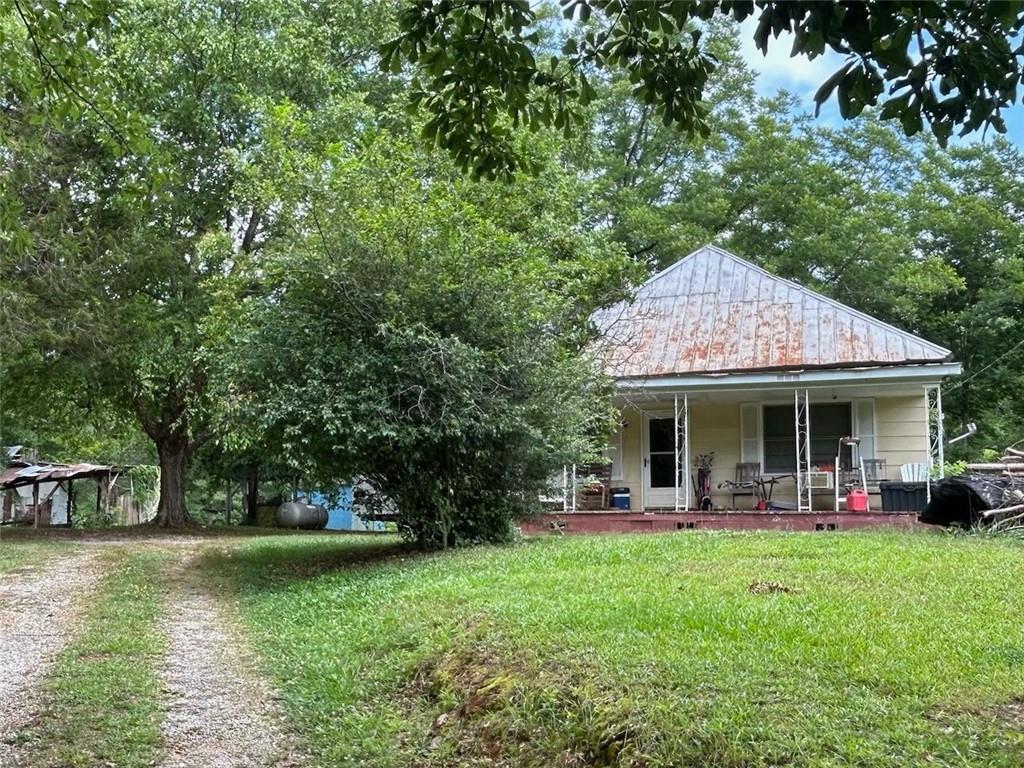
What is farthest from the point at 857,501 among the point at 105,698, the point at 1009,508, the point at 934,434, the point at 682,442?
the point at 105,698

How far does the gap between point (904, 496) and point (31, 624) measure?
39.4 ft

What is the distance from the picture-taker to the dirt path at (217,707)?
449 cm

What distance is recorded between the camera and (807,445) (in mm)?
14625

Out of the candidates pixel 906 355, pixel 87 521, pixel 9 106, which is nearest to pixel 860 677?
pixel 906 355

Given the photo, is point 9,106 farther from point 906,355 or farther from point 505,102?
point 906,355

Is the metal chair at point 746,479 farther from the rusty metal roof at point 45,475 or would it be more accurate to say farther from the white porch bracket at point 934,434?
the rusty metal roof at point 45,475

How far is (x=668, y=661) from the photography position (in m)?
4.67

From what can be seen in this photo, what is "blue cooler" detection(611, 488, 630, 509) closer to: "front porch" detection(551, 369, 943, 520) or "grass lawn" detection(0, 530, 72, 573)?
"front porch" detection(551, 369, 943, 520)

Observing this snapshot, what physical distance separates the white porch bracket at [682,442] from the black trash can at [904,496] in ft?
10.5

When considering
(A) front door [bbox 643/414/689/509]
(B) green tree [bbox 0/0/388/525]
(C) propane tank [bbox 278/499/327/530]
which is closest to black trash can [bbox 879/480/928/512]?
(A) front door [bbox 643/414/689/509]

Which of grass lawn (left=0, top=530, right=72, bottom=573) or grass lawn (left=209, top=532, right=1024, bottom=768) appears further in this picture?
grass lawn (left=0, top=530, right=72, bottom=573)

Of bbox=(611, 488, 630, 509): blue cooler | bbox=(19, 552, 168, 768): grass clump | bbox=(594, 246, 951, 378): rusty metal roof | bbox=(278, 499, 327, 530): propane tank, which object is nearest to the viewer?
bbox=(19, 552, 168, 768): grass clump

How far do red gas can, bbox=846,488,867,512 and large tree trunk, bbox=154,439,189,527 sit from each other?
14388 millimetres

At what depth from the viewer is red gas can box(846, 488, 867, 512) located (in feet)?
46.5
